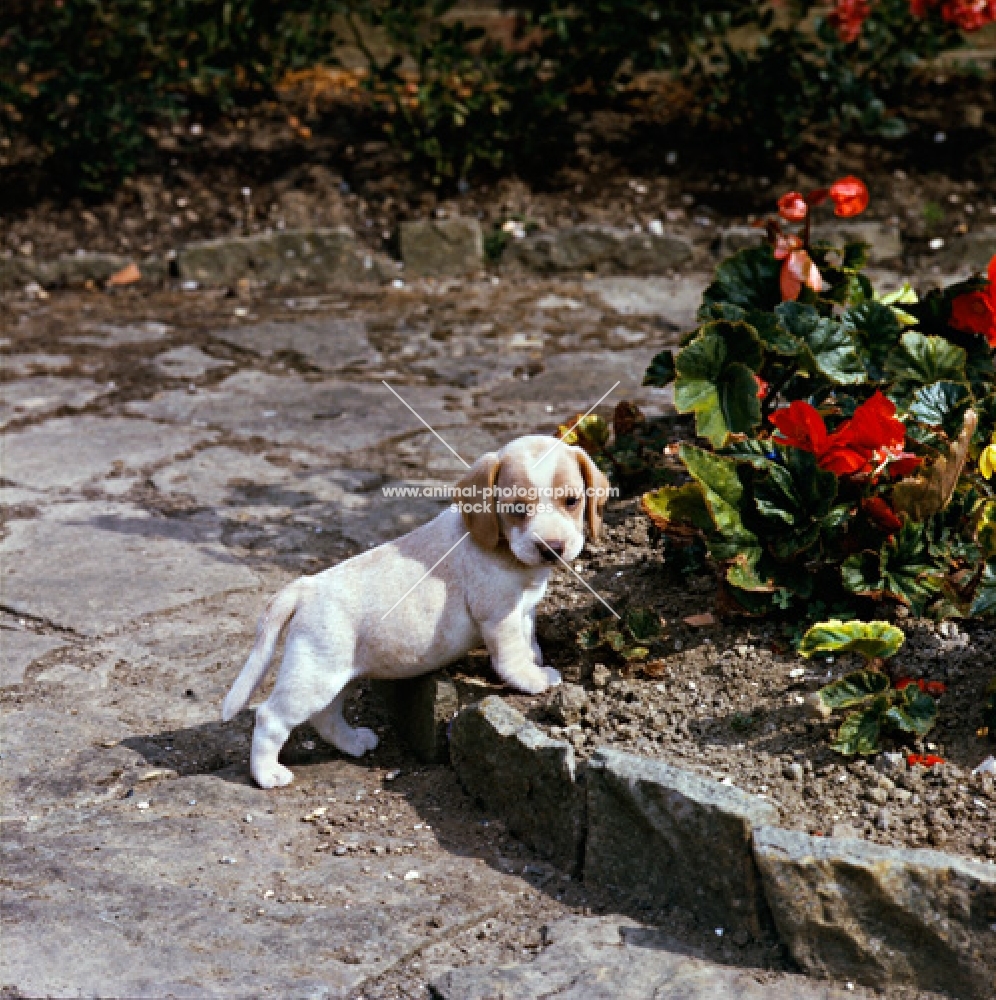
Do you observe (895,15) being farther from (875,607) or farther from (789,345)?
(875,607)

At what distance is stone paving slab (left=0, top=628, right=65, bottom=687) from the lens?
3756 millimetres

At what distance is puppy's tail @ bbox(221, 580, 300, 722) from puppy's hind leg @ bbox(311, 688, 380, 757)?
0.82 feet

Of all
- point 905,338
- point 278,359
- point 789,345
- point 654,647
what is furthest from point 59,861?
point 278,359

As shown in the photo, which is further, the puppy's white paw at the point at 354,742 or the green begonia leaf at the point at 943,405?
the puppy's white paw at the point at 354,742

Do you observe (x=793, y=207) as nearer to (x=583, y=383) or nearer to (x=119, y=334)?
(x=583, y=383)

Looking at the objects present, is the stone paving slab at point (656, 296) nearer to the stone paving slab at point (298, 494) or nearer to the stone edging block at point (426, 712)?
the stone paving slab at point (298, 494)

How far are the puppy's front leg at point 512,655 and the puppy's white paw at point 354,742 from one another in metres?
0.42

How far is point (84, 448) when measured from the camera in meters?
5.25

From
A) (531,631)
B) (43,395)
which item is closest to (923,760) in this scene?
(531,631)

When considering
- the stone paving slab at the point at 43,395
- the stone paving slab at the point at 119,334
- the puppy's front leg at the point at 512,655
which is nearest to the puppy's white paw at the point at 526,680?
the puppy's front leg at the point at 512,655

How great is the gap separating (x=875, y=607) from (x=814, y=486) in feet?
1.04

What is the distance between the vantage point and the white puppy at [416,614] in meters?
3.18

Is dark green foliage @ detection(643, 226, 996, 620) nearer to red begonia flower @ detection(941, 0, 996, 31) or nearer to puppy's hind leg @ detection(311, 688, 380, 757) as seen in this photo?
puppy's hind leg @ detection(311, 688, 380, 757)

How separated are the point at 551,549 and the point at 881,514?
0.73 m
